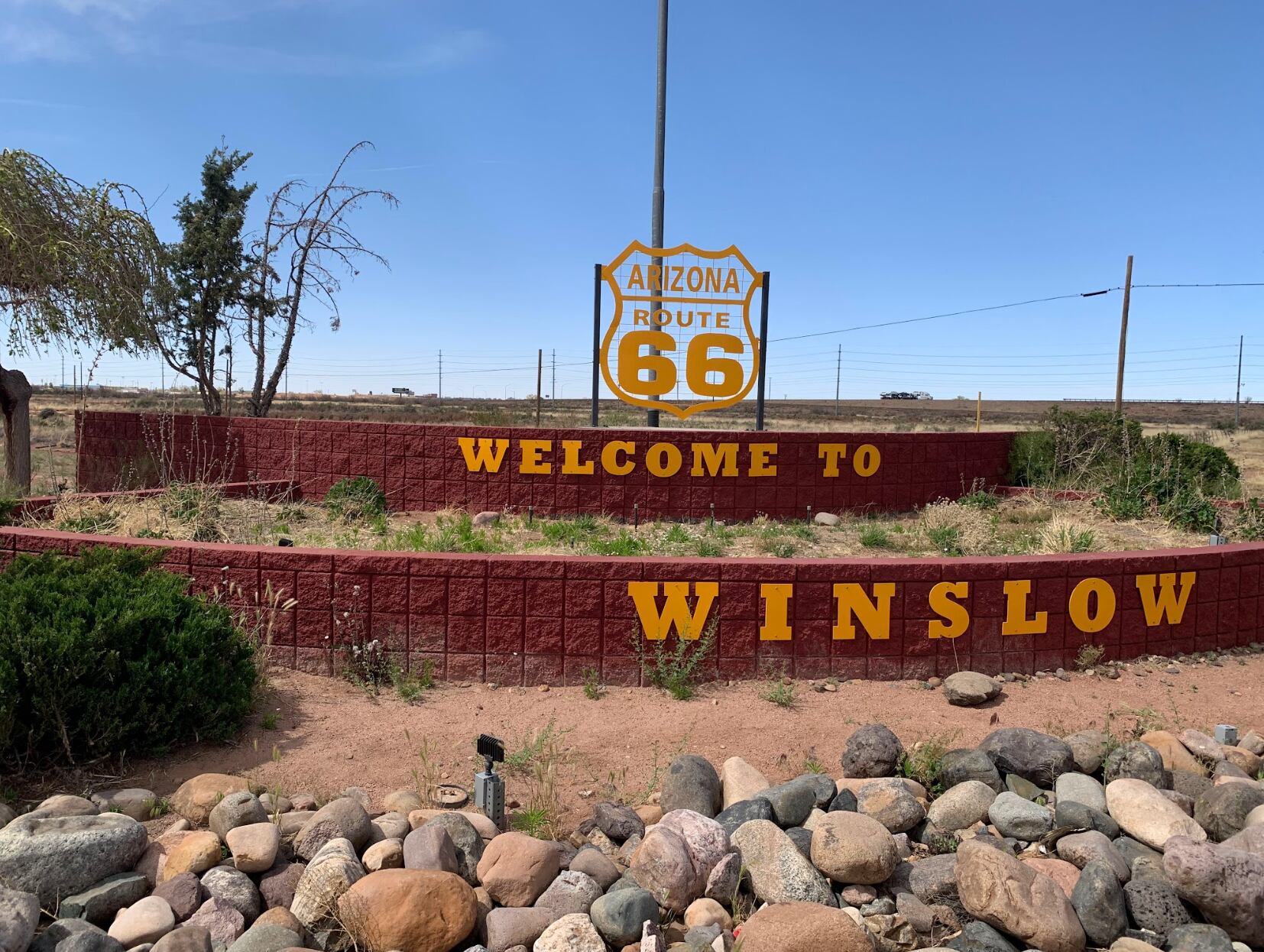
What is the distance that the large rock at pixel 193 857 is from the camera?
13.7 ft

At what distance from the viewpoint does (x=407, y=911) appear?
3.83 meters

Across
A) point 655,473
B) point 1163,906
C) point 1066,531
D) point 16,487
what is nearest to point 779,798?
point 1163,906

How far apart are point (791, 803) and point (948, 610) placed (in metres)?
2.58

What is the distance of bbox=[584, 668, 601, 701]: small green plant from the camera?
21.2 feet

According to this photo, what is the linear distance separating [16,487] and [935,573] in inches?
473

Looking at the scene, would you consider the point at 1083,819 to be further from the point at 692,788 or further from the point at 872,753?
the point at 692,788

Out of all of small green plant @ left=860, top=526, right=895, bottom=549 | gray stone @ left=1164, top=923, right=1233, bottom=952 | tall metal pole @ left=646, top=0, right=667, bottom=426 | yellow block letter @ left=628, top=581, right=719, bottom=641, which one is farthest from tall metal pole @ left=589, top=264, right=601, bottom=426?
gray stone @ left=1164, top=923, right=1233, bottom=952

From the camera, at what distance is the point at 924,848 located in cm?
496

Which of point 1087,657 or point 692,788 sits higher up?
point 1087,657

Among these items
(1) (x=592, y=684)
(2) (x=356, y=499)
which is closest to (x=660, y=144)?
(2) (x=356, y=499)

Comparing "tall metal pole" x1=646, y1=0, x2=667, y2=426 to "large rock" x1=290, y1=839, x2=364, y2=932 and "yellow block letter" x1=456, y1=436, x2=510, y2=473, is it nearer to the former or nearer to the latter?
"yellow block letter" x1=456, y1=436, x2=510, y2=473

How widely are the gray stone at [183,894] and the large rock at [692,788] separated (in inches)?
92.1

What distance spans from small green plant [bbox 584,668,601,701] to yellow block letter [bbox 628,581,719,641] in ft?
1.52

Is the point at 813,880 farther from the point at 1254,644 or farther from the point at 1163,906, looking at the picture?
the point at 1254,644
